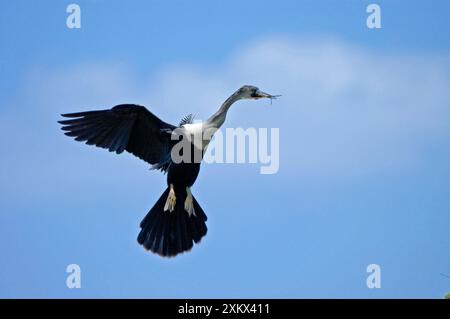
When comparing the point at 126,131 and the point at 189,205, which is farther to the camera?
the point at 189,205

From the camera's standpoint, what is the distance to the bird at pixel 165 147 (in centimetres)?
1247

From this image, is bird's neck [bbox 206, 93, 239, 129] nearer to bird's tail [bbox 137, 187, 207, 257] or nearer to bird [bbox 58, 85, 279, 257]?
bird [bbox 58, 85, 279, 257]

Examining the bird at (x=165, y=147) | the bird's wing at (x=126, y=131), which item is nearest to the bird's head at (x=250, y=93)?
the bird at (x=165, y=147)

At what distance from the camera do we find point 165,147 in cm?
1284

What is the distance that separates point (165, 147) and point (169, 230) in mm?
1297

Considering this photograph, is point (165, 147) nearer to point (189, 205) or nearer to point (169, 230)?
point (189, 205)

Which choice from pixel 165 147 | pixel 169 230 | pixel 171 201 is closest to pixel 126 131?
pixel 165 147

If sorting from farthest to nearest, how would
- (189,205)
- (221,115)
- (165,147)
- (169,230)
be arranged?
(169,230) < (189,205) < (165,147) < (221,115)

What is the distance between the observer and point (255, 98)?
12.7 metres
